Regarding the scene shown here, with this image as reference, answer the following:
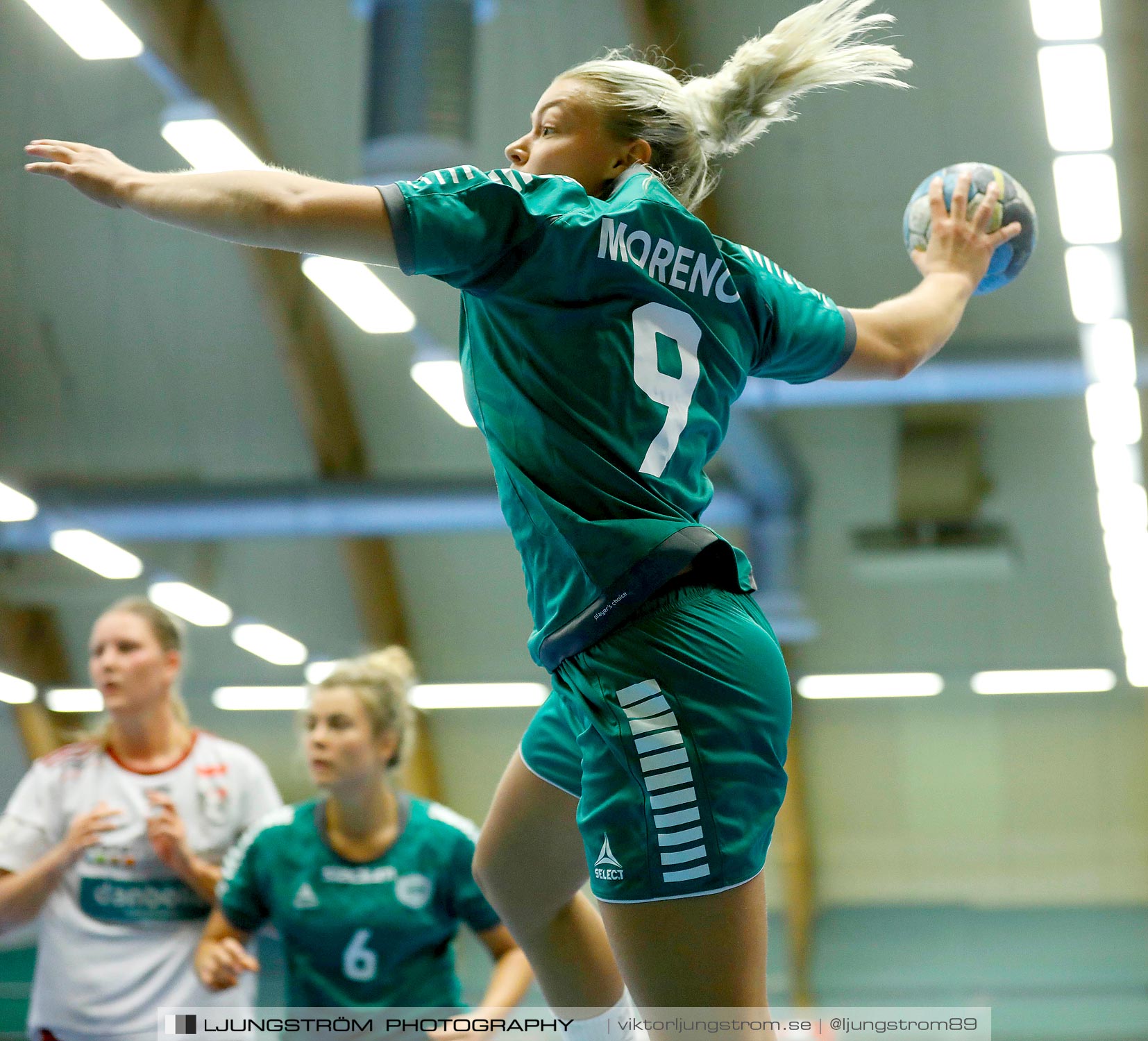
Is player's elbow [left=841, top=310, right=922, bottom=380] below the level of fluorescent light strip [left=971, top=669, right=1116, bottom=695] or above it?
below

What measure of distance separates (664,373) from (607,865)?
0.64m

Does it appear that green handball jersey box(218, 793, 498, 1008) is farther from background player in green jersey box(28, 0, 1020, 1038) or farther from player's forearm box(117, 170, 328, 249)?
player's forearm box(117, 170, 328, 249)

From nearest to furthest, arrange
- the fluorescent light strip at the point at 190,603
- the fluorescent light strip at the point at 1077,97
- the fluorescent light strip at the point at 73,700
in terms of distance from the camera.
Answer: the fluorescent light strip at the point at 1077,97 < the fluorescent light strip at the point at 73,700 < the fluorescent light strip at the point at 190,603

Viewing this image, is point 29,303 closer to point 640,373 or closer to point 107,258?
point 107,258

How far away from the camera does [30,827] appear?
3477 mm

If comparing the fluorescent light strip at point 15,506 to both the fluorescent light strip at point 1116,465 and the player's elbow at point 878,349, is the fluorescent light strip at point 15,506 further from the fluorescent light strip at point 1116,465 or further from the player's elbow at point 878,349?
the player's elbow at point 878,349

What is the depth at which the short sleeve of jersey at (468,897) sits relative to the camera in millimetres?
3338

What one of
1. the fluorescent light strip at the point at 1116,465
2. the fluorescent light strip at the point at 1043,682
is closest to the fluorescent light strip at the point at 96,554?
the fluorescent light strip at the point at 1043,682

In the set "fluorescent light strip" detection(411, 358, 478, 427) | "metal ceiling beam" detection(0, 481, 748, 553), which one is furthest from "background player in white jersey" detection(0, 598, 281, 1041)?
"metal ceiling beam" detection(0, 481, 748, 553)

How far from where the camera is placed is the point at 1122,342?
404 inches

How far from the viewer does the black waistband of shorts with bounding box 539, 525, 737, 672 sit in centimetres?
163

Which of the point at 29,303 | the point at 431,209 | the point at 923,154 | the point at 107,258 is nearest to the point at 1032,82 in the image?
the point at 923,154

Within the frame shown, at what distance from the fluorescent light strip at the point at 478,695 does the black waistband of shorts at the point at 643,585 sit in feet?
35.6

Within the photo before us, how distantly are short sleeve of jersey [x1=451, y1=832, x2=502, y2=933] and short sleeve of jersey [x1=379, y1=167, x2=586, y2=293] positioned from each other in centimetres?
213
